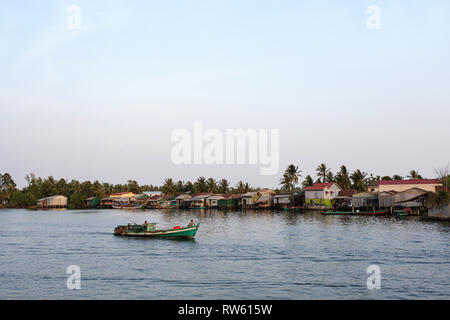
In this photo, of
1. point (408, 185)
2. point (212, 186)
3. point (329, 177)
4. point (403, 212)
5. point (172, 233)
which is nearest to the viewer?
point (172, 233)

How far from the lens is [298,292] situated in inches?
785

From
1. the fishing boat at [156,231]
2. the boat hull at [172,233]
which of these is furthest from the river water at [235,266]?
the fishing boat at [156,231]

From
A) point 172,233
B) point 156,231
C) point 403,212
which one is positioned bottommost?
point 403,212

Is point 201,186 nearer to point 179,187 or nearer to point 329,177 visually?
point 179,187

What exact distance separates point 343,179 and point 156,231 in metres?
69.9

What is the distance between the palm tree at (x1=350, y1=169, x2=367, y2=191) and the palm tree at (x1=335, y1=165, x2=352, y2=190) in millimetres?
1256

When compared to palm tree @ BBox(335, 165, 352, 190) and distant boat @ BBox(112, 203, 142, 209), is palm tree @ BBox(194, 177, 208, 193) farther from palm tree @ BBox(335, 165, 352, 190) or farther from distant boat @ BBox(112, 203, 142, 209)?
palm tree @ BBox(335, 165, 352, 190)

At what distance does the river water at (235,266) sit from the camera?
66.1ft

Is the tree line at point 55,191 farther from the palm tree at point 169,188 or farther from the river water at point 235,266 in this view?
the river water at point 235,266

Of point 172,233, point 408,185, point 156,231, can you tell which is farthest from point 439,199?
point 156,231

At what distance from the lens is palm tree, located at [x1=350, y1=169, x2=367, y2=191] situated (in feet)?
320

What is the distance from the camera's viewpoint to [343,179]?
100m

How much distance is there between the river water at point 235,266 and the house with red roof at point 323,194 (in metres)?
47.4
